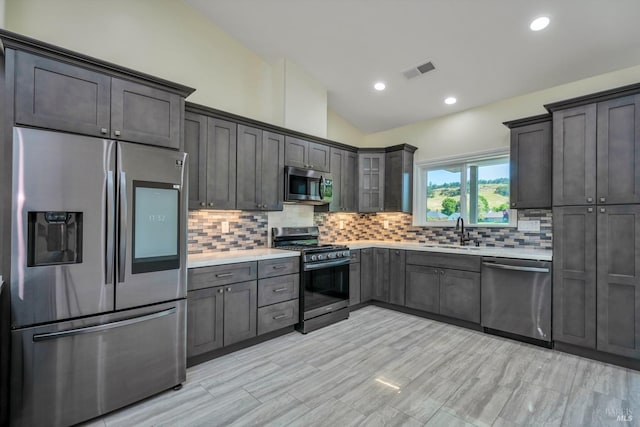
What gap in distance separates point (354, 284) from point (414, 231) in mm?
1469

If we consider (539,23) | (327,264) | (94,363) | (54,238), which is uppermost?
(539,23)

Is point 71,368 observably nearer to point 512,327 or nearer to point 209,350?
point 209,350

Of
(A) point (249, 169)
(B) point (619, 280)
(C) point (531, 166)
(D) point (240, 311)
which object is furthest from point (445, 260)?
(A) point (249, 169)

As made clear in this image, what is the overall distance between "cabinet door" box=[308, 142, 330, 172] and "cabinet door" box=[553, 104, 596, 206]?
270 centimetres

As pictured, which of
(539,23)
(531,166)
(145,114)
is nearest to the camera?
(145,114)

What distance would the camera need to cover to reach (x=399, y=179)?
4789mm

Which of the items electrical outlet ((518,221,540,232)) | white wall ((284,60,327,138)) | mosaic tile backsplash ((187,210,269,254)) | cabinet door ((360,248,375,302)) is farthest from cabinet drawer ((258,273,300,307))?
electrical outlet ((518,221,540,232))

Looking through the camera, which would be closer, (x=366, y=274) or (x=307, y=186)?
(x=307, y=186)

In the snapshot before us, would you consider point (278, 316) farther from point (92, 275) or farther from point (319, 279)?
point (92, 275)

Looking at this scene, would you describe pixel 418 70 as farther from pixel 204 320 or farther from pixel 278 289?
pixel 204 320

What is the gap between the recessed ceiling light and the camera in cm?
276

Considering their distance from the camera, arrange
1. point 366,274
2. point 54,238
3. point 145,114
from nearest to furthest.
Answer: point 54,238 < point 145,114 < point 366,274

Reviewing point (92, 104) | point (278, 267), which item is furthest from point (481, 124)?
point (92, 104)

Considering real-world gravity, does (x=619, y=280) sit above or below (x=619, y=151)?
below
